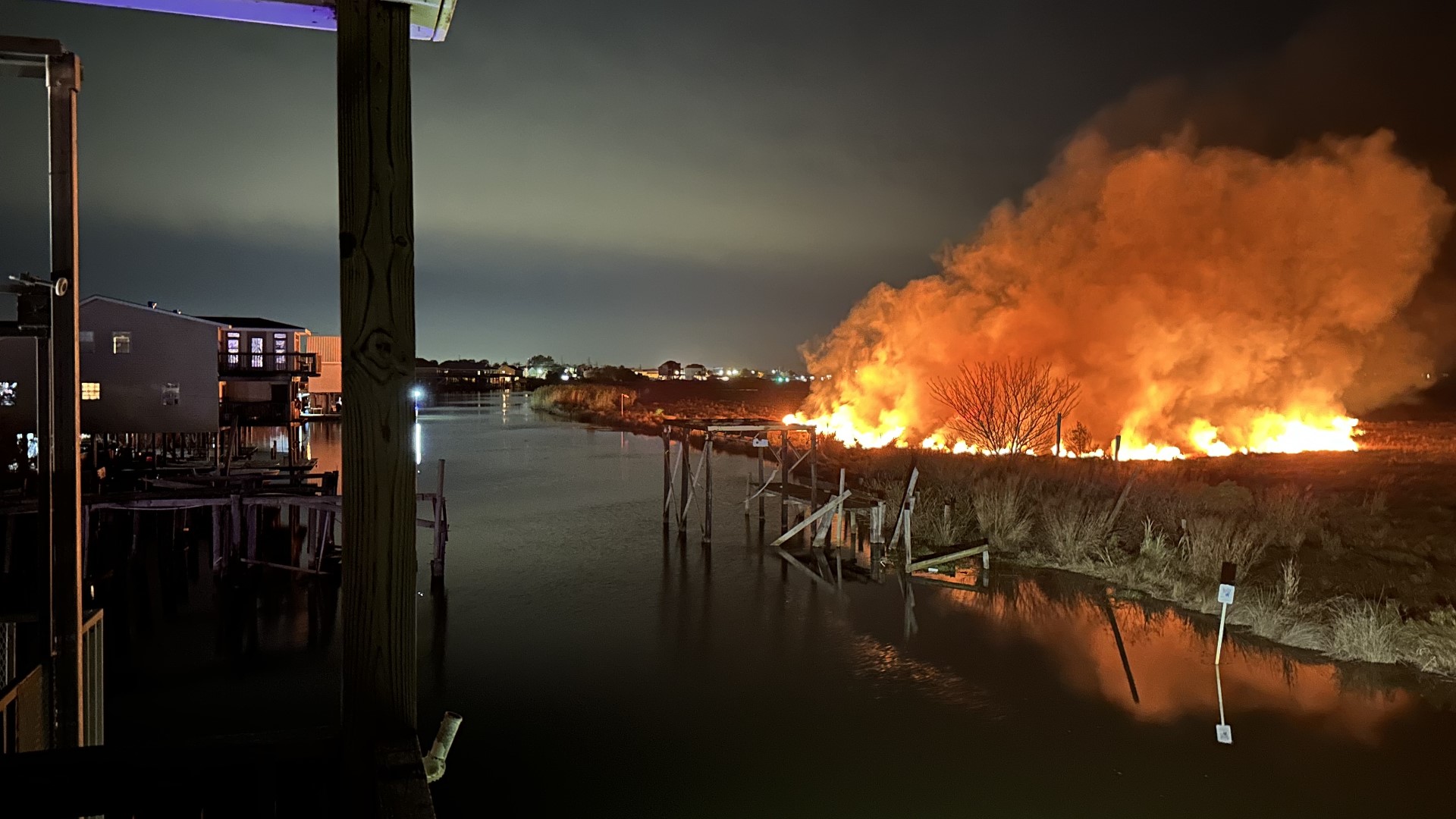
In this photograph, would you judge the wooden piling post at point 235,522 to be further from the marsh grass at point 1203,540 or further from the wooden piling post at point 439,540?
the marsh grass at point 1203,540

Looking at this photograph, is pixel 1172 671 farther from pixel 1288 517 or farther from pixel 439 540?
pixel 439 540

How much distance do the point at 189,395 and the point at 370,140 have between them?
33973 mm

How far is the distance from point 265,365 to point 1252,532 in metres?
42.5

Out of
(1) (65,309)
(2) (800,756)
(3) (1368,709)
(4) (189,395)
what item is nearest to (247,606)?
(2) (800,756)

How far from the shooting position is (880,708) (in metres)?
9.63

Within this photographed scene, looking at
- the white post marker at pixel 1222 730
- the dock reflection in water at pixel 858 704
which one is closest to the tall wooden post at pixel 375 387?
the dock reflection in water at pixel 858 704

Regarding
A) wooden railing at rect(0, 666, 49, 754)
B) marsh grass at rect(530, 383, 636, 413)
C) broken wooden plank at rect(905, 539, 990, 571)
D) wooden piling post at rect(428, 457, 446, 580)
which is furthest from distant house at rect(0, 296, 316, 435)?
marsh grass at rect(530, 383, 636, 413)

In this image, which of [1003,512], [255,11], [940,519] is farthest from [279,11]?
[1003,512]

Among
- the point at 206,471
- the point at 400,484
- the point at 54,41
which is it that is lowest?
the point at 206,471

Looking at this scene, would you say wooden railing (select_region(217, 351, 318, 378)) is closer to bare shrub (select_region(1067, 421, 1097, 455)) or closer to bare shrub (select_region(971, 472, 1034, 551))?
bare shrub (select_region(971, 472, 1034, 551))

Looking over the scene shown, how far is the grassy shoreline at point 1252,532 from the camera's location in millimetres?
11891

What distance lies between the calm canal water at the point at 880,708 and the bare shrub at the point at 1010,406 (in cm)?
1489

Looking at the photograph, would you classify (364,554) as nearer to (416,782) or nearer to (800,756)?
(416,782)

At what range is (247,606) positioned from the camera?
13.4 m
